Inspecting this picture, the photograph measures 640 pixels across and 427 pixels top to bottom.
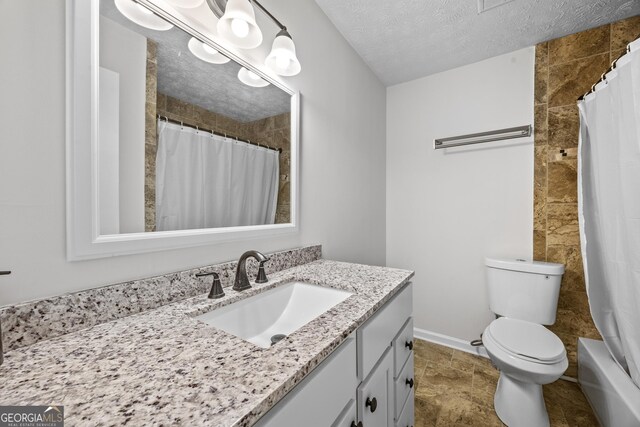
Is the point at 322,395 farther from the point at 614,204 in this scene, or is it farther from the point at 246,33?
the point at 614,204

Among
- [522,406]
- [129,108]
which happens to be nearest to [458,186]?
[522,406]

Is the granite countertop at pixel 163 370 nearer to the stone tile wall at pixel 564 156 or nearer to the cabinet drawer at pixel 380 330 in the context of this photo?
the cabinet drawer at pixel 380 330

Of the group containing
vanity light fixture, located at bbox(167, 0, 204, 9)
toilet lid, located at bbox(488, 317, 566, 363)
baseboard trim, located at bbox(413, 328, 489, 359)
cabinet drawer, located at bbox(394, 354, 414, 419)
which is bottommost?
baseboard trim, located at bbox(413, 328, 489, 359)

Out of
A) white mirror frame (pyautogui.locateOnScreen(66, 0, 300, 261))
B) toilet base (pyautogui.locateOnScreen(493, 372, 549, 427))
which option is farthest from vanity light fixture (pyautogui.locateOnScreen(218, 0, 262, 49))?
toilet base (pyautogui.locateOnScreen(493, 372, 549, 427))

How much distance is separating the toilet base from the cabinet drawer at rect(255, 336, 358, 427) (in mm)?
1234

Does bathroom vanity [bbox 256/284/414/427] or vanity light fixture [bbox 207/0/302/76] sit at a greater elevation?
vanity light fixture [bbox 207/0/302/76]

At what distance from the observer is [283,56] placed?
3.44 feet

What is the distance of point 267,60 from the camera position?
3.55 feet

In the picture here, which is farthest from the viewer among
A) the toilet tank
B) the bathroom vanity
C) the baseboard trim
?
the baseboard trim

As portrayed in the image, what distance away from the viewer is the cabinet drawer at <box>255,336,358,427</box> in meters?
0.44

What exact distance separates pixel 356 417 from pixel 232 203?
33.0 inches

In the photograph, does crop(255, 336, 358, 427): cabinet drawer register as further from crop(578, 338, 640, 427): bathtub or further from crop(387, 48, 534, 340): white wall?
crop(387, 48, 534, 340): white wall

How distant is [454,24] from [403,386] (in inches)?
82.7

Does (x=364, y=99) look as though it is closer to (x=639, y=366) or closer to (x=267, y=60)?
(x=267, y=60)
